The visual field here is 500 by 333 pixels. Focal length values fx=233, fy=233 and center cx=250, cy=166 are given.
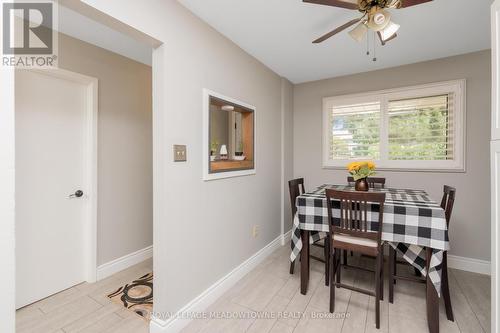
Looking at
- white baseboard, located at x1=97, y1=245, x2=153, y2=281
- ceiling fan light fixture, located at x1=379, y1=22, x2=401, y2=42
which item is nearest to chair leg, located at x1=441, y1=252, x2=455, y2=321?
ceiling fan light fixture, located at x1=379, y1=22, x2=401, y2=42

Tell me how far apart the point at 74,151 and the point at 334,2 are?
262 cm

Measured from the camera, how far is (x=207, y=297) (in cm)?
207

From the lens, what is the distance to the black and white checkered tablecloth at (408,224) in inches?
67.4

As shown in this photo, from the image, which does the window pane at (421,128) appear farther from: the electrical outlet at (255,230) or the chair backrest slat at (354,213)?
the electrical outlet at (255,230)

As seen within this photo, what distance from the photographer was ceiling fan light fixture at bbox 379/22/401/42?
5.48ft

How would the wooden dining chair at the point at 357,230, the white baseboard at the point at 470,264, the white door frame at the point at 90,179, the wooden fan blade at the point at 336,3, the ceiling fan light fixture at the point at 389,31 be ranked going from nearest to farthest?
1. the wooden fan blade at the point at 336,3
2. the ceiling fan light fixture at the point at 389,31
3. the wooden dining chair at the point at 357,230
4. the white door frame at the point at 90,179
5. the white baseboard at the point at 470,264

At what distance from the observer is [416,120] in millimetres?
2998

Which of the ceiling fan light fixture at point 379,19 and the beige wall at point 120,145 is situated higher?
the ceiling fan light fixture at point 379,19

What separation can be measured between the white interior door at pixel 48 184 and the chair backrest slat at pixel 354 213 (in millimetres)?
2467

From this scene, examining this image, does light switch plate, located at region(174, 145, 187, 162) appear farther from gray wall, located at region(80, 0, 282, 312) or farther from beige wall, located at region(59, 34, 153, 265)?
beige wall, located at region(59, 34, 153, 265)

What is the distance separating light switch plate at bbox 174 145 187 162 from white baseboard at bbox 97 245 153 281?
167 centimetres

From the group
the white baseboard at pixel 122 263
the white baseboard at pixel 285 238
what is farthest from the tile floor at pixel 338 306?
the white baseboard at pixel 122 263

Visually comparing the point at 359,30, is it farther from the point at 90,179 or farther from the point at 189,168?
the point at 90,179

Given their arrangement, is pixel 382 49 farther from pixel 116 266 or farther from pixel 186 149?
pixel 116 266
